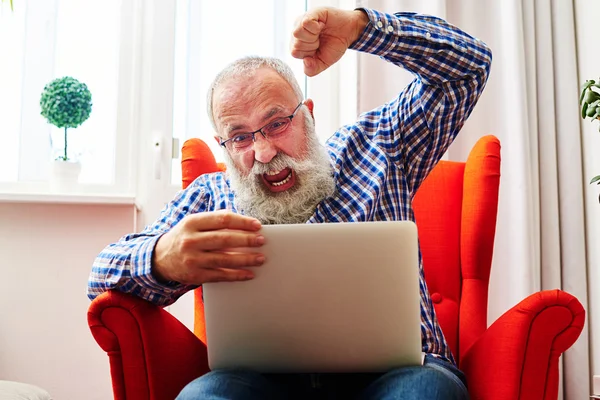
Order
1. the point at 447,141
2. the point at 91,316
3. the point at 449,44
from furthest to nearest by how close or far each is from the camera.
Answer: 1. the point at 447,141
2. the point at 449,44
3. the point at 91,316

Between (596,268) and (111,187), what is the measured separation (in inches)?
66.8

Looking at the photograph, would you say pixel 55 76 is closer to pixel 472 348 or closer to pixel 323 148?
pixel 323 148

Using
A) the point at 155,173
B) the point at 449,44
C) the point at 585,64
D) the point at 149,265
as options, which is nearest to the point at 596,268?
the point at 585,64

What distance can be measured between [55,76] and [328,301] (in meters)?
1.65

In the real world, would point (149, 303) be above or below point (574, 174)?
below

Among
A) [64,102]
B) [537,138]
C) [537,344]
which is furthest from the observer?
[537,138]

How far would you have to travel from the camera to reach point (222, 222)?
3.38 ft

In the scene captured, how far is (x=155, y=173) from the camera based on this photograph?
2238 millimetres

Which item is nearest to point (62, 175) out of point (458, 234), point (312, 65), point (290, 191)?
point (290, 191)

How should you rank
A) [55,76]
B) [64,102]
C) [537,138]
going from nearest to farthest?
[64,102] → [55,76] → [537,138]

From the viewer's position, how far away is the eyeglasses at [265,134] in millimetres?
1419

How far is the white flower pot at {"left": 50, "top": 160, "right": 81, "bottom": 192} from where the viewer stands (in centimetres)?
214

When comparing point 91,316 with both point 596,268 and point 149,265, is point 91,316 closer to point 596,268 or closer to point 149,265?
point 149,265

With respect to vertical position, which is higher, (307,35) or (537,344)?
(307,35)
